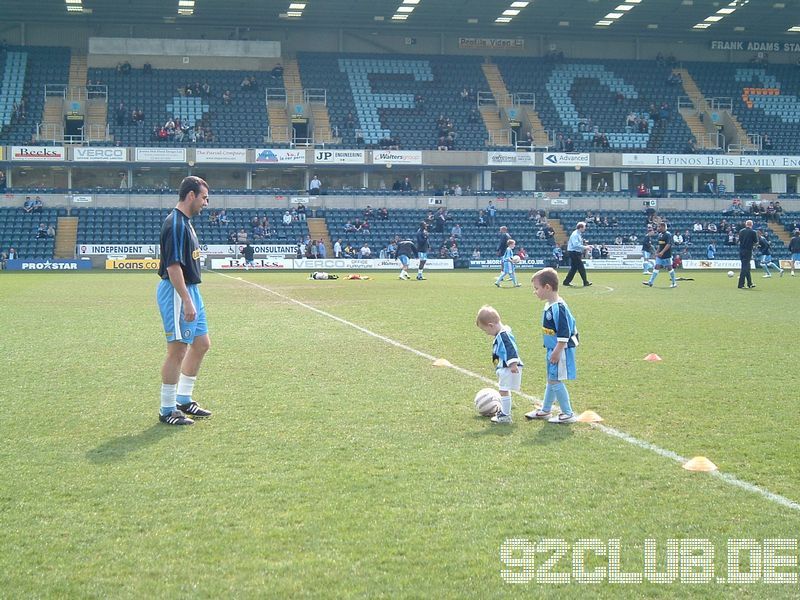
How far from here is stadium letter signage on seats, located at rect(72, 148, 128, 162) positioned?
52188 mm

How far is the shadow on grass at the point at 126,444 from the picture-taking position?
678 centimetres

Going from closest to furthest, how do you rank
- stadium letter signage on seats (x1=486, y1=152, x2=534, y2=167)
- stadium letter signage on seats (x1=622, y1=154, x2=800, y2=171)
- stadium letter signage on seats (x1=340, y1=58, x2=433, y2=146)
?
1. stadium letter signage on seats (x1=486, y1=152, x2=534, y2=167)
2. stadium letter signage on seats (x1=622, y1=154, x2=800, y2=171)
3. stadium letter signage on seats (x1=340, y1=58, x2=433, y2=146)

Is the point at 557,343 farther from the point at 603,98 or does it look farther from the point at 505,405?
the point at 603,98

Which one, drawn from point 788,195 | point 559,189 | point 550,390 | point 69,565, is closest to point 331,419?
point 550,390

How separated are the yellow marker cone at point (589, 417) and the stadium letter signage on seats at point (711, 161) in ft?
169

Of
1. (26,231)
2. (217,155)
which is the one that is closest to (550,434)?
(26,231)

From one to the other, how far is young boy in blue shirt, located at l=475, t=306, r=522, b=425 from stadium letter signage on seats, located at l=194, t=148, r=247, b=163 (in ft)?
155

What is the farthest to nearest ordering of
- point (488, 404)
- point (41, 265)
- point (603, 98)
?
point (603, 98) → point (41, 265) → point (488, 404)

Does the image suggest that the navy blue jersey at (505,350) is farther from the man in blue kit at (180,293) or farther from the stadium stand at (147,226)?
the stadium stand at (147,226)

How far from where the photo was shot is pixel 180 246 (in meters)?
8.00

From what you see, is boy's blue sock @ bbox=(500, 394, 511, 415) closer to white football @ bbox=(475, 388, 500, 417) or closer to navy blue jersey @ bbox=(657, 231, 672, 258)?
white football @ bbox=(475, 388, 500, 417)

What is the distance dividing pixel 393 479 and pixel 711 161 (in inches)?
2215

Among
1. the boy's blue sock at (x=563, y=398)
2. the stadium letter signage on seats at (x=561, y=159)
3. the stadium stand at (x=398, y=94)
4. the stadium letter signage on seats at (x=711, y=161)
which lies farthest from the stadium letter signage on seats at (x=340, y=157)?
the boy's blue sock at (x=563, y=398)

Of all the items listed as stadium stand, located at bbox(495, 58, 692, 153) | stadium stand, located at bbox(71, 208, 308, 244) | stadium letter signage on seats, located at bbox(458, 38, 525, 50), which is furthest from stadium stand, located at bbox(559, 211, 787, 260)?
stadium stand, located at bbox(71, 208, 308, 244)
